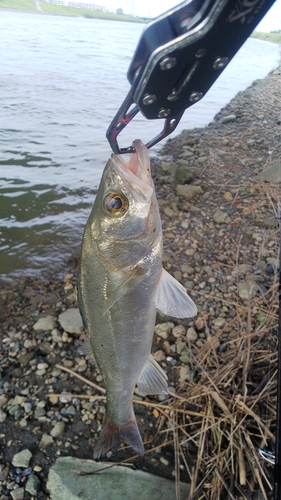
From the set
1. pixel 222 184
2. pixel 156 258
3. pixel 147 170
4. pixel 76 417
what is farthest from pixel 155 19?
pixel 222 184

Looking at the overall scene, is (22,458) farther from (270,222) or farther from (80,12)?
(80,12)

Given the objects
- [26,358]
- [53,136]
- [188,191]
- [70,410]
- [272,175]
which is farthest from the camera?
[53,136]

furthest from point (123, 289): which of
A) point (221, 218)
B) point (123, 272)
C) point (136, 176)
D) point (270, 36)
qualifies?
point (270, 36)

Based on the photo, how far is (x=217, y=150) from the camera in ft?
29.0

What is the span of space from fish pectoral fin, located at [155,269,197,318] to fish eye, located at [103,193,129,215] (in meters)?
0.40

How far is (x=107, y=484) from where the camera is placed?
2.79 metres

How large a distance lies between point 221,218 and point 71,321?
280 centimetres

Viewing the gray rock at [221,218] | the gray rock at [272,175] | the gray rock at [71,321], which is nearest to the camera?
the gray rock at [71,321]

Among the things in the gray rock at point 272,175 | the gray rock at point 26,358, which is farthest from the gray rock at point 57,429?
the gray rock at point 272,175

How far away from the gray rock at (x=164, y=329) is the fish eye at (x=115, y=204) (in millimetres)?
2223

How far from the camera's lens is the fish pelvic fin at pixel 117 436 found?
2.23 metres

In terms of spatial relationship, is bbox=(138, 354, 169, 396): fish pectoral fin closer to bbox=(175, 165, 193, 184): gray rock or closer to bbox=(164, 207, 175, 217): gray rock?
bbox=(164, 207, 175, 217): gray rock

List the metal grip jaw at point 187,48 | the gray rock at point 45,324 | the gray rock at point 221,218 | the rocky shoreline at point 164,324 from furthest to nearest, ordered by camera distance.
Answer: the gray rock at point 221,218 < the gray rock at point 45,324 < the rocky shoreline at point 164,324 < the metal grip jaw at point 187,48

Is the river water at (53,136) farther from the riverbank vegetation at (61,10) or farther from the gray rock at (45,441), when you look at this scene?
Result: the riverbank vegetation at (61,10)
